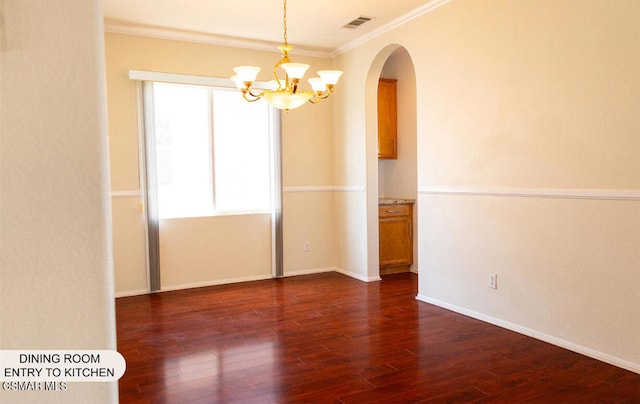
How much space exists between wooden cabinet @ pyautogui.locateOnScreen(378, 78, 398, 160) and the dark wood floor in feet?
6.68

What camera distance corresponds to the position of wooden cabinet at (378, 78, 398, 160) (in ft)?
18.6

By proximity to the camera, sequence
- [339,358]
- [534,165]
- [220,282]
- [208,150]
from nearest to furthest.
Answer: [339,358]
[534,165]
[208,150]
[220,282]

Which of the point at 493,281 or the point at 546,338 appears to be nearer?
the point at 546,338

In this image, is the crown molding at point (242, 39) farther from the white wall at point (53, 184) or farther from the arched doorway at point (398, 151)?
the white wall at point (53, 184)

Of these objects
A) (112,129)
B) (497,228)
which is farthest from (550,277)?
(112,129)

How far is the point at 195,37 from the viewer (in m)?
4.84

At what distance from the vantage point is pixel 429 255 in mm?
4270

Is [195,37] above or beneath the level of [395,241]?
above

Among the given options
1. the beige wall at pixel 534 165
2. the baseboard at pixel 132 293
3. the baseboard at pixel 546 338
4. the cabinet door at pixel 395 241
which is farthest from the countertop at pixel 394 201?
the baseboard at pixel 132 293

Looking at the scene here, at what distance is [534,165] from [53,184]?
3.15 m

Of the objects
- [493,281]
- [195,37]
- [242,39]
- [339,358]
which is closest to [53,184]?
[339,358]

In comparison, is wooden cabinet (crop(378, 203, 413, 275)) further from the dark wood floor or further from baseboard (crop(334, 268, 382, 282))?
the dark wood floor

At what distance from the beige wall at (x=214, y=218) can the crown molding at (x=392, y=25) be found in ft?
1.28

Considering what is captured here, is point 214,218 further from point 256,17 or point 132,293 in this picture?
point 256,17
